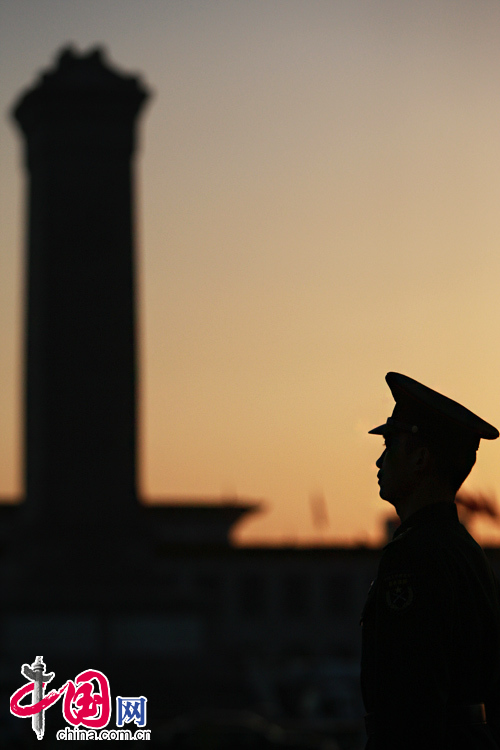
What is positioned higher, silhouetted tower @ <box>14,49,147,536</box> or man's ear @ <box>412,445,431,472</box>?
silhouetted tower @ <box>14,49,147,536</box>

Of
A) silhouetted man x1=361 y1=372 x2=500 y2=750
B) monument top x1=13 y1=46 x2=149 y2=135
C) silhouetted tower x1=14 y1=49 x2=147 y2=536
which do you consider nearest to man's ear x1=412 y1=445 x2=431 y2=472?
silhouetted man x1=361 y1=372 x2=500 y2=750

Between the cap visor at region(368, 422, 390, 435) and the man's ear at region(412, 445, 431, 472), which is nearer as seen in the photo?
the man's ear at region(412, 445, 431, 472)

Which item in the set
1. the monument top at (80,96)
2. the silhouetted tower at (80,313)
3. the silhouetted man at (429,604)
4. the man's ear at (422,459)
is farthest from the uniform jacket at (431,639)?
the monument top at (80,96)

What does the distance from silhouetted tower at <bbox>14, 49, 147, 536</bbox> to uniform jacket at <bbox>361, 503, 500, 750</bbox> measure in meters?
66.7

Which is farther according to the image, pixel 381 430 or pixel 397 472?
pixel 381 430

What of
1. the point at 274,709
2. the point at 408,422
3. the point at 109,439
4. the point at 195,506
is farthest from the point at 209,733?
the point at 195,506

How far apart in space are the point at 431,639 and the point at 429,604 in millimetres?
107

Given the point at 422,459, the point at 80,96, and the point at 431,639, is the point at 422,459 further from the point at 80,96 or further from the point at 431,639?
the point at 80,96

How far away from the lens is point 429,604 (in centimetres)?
447

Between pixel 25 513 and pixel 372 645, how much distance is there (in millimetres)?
71562

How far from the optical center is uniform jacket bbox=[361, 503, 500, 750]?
14.2ft

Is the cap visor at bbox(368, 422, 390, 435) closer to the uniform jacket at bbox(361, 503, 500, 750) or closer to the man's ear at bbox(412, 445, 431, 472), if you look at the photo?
the man's ear at bbox(412, 445, 431, 472)

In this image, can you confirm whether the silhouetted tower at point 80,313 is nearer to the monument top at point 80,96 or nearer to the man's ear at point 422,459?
the monument top at point 80,96

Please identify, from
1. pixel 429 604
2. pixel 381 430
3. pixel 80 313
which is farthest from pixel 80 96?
pixel 429 604
